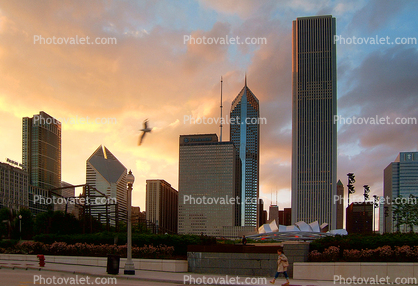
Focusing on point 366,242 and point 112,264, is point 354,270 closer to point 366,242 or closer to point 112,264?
point 366,242

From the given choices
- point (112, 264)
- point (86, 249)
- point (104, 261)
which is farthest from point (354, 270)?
point (86, 249)

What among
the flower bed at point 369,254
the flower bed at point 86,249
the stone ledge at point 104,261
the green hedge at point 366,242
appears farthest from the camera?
the flower bed at point 86,249

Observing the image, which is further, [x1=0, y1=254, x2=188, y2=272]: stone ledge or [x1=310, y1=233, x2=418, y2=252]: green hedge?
[x1=0, y1=254, x2=188, y2=272]: stone ledge

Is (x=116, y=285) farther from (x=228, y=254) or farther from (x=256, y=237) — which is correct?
(x=256, y=237)

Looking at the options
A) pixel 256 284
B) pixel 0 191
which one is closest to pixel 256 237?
pixel 256 284

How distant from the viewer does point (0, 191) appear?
193875 mm

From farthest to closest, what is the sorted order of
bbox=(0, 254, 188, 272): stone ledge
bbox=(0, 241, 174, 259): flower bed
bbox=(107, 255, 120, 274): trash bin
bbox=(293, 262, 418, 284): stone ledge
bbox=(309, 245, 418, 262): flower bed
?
bbox=(0, 241, 174, 259): flower bed
bbox=(0, 254, 188, 272): stone ledge
bbox=(309, 245, 418, 262): flower bed
bbox=(107, 255, 120, 274): trash bin
bbox=(293, 262, 418, 284): stone ledge

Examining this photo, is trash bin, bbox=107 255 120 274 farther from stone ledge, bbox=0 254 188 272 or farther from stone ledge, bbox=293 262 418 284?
stone ledge, bbox=293 262 418 284

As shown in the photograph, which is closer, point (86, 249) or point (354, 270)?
point (354, 270)

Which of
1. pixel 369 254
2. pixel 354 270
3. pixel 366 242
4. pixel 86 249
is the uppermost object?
pixel 366 242

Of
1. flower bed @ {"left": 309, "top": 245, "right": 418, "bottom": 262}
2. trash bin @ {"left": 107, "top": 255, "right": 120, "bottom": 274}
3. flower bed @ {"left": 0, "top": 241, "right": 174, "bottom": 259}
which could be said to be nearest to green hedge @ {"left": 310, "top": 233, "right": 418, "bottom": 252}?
flower bed @ {"left": 309, "top": 245, "right": 418, "bottom": 262}

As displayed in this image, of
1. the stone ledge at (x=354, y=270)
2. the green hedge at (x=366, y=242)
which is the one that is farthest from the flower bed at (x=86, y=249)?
the green hedge at (x=366, y=242)

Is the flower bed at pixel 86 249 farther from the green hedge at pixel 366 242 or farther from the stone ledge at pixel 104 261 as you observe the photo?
the green hedge at pixel 366 242

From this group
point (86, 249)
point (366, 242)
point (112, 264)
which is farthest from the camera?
point (86, 249)
